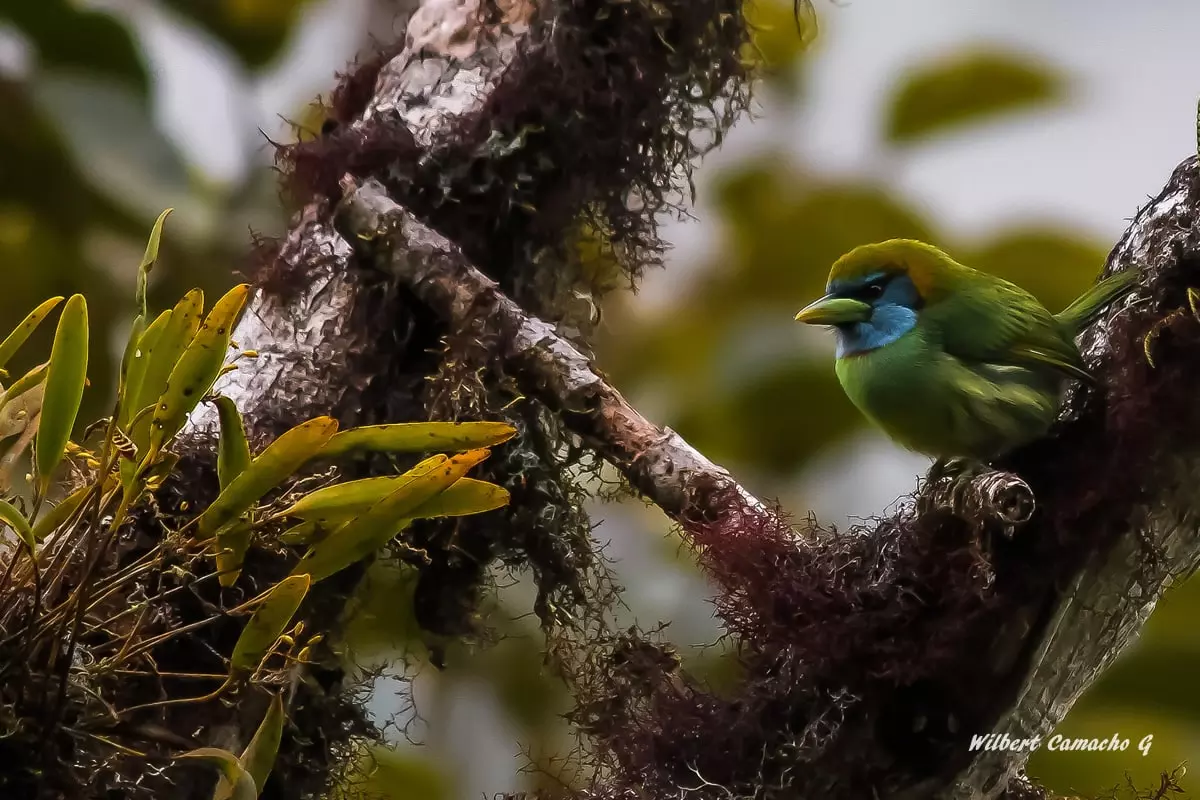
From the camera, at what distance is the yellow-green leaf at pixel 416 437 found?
0.88m

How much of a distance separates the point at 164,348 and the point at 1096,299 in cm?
82

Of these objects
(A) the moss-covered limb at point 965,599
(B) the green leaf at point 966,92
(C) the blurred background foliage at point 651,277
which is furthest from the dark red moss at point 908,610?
(B) the green leaf at point 966,92

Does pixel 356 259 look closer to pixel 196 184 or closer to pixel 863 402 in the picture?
pixel 863 402

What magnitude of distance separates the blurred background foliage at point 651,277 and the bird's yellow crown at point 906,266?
26.6 inches

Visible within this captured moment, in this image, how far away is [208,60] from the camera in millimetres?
2426

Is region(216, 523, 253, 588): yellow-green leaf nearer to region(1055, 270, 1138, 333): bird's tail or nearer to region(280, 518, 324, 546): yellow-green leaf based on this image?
region(280, 518, 324, 546): yellow-green leaf

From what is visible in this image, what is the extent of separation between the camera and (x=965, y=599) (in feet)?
3.06

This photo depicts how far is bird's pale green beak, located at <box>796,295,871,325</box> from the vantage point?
1290 mm

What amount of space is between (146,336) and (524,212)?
63 cm

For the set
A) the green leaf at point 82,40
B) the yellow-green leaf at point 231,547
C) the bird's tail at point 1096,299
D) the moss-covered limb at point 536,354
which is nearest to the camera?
the yellow-green leaf at point 231,547

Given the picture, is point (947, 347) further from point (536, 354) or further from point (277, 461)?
point (277, 461)

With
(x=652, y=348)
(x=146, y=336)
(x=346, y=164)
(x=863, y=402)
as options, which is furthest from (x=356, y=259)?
(x=652, y=348)

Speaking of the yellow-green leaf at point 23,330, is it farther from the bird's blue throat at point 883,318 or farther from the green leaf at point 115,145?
the green leaf at point 115,145

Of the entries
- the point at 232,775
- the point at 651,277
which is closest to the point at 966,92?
the point at 651,277
